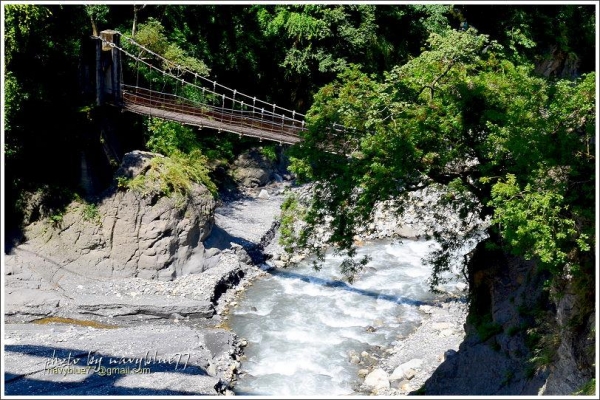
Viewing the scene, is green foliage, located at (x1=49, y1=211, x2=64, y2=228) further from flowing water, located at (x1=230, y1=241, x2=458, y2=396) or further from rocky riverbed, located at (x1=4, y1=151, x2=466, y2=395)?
flowing water, located at (x1=230, y1=241, x2=458, y2=396)

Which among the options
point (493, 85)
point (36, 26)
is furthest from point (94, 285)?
point (493, 85)

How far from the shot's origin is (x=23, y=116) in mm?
11695

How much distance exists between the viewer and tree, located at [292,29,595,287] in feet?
18.8

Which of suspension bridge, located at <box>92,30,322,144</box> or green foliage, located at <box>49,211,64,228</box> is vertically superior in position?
suspension bridge, located at <box>92,30,322,144</box>

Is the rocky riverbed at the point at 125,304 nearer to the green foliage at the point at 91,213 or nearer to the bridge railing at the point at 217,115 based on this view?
the green foliage at the point at 91,213

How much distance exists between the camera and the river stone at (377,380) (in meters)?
9.45

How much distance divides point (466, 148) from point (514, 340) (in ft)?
7.81

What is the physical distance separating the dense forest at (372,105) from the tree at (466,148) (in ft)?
0.06

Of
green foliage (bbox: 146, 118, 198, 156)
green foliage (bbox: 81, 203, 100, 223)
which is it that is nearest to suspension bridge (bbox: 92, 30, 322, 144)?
green foliage (bbox: 146, 118, 198, 156)

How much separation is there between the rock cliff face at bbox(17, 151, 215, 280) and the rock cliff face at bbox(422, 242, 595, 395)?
632 centimetres

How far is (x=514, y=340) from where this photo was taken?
741 centimetres

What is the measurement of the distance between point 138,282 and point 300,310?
3316 millimetres

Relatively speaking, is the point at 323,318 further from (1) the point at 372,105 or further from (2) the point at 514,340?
(1) the point at 372,105

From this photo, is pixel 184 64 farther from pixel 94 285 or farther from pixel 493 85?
pixel 493 85
